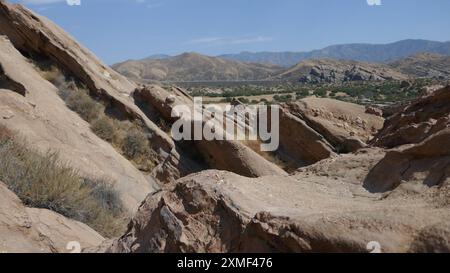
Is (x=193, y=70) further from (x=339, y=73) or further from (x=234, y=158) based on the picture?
(x=234, y=158)

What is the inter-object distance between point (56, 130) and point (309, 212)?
947 cm

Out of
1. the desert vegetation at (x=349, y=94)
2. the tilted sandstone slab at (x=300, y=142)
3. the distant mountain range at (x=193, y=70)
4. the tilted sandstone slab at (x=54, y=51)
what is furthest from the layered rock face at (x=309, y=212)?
the distant mountain range at (x=193, y=70)

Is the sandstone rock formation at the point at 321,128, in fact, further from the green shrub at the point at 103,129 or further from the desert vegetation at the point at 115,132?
the green shrub at the point at 103,129

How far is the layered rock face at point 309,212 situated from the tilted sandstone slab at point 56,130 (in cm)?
530

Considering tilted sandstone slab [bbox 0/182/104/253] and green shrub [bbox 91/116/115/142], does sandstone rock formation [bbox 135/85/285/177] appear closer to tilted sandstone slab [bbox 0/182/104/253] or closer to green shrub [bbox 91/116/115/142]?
green shrub [bbox 91/116/115/142]

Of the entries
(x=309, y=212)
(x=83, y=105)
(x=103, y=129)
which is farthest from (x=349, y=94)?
(x=309, y=212)

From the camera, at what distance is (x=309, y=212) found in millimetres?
4441

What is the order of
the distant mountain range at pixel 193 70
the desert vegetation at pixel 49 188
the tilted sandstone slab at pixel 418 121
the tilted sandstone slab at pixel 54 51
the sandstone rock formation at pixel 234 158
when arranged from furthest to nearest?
1. the distant mountain range at pixel 193 70
2. the tilted sandstone slab at pixel 54 51
3. the sandstone rock formation at pixel 234 158
4. the tilted sandstone slab at pixel 418 121
5. the desert vegetation at pixel 49 188

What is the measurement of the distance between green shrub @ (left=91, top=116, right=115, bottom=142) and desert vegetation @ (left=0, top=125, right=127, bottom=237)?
6.32 m

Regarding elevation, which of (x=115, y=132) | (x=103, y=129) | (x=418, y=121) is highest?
(x=418, y=121)

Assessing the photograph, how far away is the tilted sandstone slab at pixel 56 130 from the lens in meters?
11.2

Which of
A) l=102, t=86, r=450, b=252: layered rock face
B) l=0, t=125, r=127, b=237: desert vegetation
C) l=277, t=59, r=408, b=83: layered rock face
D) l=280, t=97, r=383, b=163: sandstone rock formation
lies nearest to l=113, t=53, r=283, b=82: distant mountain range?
l=277, t=59, r=408, b=83: layered rock face

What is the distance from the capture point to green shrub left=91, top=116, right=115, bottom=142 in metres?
15.5
